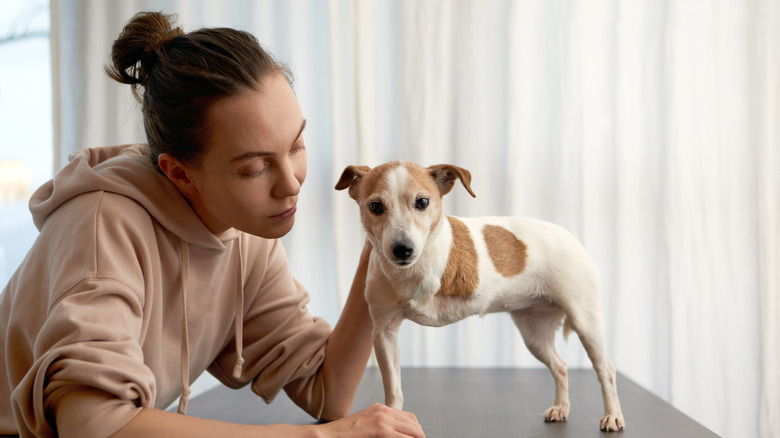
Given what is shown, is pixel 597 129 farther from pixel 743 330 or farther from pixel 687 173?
pixel 743 330

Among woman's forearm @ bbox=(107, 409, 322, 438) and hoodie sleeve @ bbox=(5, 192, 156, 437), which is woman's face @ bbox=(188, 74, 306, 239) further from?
woman's forearm @ bbox=(107, 409, 322, 438)

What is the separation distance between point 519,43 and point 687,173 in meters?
0.70

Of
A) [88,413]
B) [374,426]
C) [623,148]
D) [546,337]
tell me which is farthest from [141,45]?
[623,148]

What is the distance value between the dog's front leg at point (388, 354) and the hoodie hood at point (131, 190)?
30cm

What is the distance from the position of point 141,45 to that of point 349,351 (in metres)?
0.59

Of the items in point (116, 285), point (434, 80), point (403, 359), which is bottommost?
point (403, 359)

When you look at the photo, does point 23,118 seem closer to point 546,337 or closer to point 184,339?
point 184,339

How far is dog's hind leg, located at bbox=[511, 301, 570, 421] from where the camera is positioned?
3.25ft

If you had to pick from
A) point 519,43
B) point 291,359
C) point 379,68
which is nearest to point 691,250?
point 519,43

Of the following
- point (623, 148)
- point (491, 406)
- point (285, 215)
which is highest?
point (623, 148)

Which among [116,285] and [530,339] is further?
[530,339]

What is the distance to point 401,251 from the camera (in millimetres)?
813

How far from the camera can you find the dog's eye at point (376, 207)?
0.90 meters

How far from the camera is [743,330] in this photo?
2.03 metres
